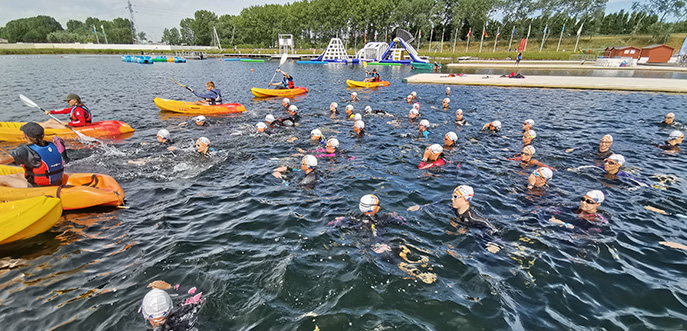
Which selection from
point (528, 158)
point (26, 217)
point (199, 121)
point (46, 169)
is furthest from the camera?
point (199, 121)

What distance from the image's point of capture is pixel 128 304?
18.1 ft

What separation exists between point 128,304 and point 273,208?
162 inches

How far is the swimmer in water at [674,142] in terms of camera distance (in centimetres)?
1304

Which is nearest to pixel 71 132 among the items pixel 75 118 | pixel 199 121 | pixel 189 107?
pixel 75 118

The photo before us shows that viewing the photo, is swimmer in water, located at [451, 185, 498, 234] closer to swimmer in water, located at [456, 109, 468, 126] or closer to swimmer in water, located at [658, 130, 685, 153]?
A: swimmer in water, located at [456, 109, 468, 126]

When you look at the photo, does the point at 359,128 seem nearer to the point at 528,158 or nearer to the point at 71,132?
the point at 528,158

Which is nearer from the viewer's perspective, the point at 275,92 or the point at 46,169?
the point at 46,169

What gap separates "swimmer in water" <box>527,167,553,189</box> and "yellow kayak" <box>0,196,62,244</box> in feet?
42.8

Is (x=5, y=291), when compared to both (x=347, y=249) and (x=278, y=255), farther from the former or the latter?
(x=347, y=249)

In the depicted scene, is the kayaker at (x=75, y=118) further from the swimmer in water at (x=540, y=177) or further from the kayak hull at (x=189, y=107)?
the swimmer in water at (x=540, y=177)

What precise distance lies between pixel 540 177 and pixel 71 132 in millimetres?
20000

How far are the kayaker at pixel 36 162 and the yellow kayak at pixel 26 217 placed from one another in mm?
1366

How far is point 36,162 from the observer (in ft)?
26.2

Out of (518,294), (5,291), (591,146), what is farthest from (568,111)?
(5,291)
